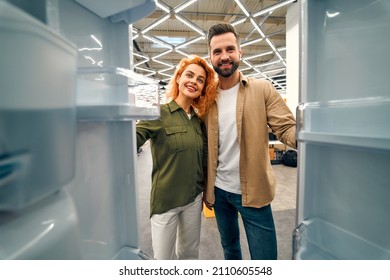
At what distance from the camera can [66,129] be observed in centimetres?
32

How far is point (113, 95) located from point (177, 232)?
743 mm

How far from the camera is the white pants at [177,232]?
80cm

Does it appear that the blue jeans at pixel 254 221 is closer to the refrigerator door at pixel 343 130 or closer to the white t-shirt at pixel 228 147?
the white t-shirt at pixel 228 147

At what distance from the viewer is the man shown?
0.81 metres

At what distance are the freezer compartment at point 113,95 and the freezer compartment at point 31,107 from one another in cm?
7

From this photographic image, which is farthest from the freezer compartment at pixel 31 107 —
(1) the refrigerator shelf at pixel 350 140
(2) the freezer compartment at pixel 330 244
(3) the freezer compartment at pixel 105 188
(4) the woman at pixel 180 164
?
(2) the freezer compartment at pixel 330 244

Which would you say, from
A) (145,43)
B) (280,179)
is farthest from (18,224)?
(145,43)

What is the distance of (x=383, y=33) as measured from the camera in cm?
42

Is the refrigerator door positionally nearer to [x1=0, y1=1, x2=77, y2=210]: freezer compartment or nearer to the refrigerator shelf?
the refrigerator shelf

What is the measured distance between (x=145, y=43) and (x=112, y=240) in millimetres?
A: 4471

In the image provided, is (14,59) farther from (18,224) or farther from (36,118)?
(18,224)

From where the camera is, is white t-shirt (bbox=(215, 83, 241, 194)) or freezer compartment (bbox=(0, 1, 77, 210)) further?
white t-shirt (bbox=(215, 83, 241, 194))

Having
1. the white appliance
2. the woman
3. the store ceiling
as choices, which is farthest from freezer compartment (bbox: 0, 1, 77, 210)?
the store ceiling

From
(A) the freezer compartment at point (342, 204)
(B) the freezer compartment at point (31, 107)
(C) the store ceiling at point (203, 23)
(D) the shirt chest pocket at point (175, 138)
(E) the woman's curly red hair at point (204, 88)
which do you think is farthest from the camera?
(C) the store ceiling at point (203, 23)
